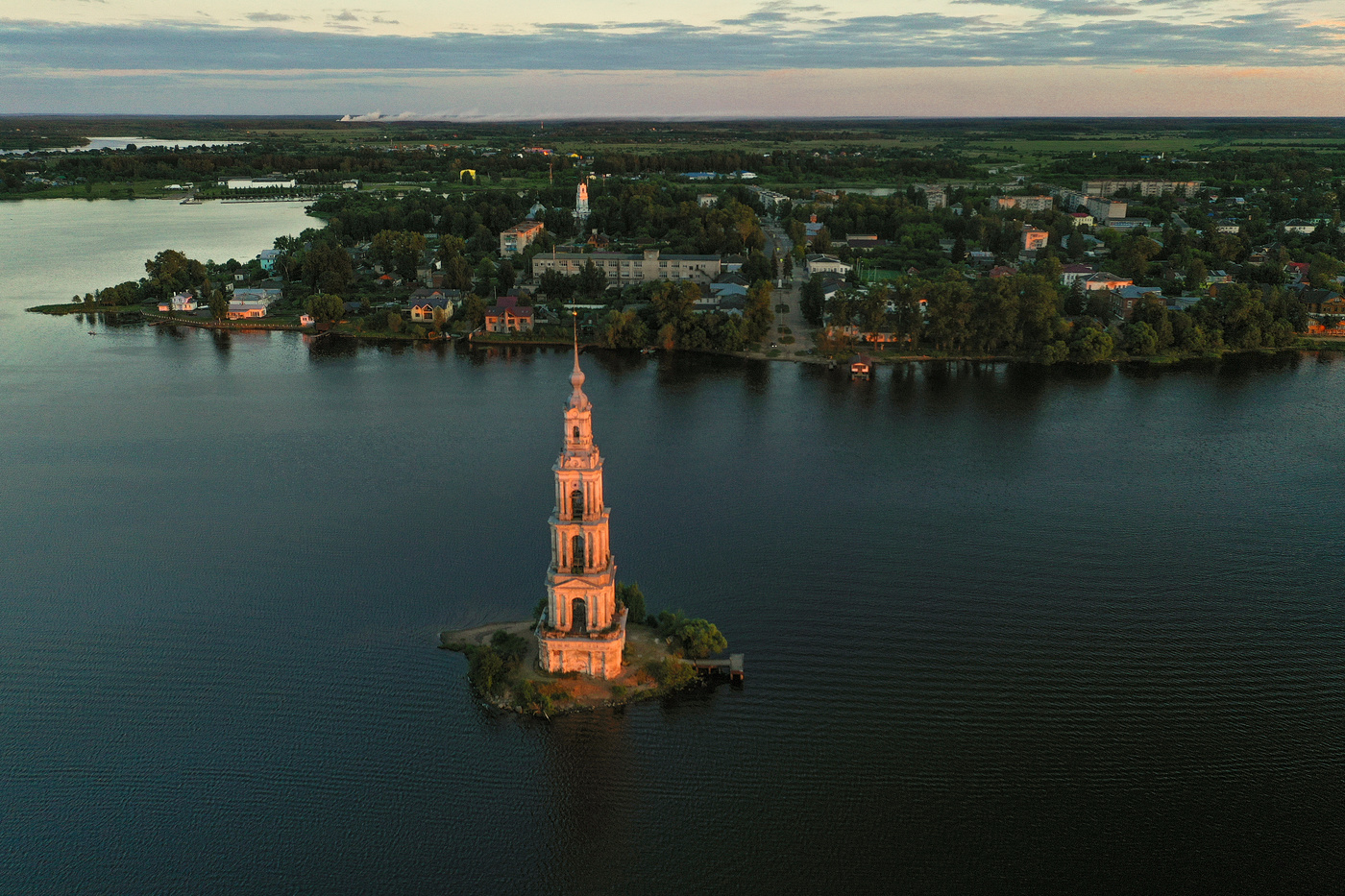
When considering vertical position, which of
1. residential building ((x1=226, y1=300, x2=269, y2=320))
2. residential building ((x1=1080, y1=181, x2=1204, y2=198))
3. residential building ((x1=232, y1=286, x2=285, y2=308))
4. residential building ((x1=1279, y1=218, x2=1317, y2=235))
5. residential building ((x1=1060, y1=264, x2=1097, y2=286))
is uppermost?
residential building ((x1=1080, y1=181, x2=1204, y2=198))

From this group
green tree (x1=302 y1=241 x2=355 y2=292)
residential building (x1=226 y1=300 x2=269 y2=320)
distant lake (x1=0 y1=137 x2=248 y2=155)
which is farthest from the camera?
distant lake (x1=0 y1=137 x2=248 y2=155)

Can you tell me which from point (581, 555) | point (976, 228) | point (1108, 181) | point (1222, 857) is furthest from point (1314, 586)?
point (1108, 181)

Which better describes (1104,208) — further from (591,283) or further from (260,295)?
(260,295)

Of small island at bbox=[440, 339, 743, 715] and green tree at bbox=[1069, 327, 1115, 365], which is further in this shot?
green tree at bbox=[1069, 327, 1115, 365]

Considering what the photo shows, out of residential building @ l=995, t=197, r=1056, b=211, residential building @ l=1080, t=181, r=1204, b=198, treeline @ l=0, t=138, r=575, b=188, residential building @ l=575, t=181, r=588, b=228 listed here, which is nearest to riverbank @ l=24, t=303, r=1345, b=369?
residential building @ l=575, t=181, r=588, b=228

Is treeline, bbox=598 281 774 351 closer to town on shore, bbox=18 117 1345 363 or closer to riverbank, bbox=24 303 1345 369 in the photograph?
town on shore, bbox=18 117 1345 363

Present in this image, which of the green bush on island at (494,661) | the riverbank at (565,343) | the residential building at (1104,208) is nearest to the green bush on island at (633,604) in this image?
the green bush on island at (494,661)
